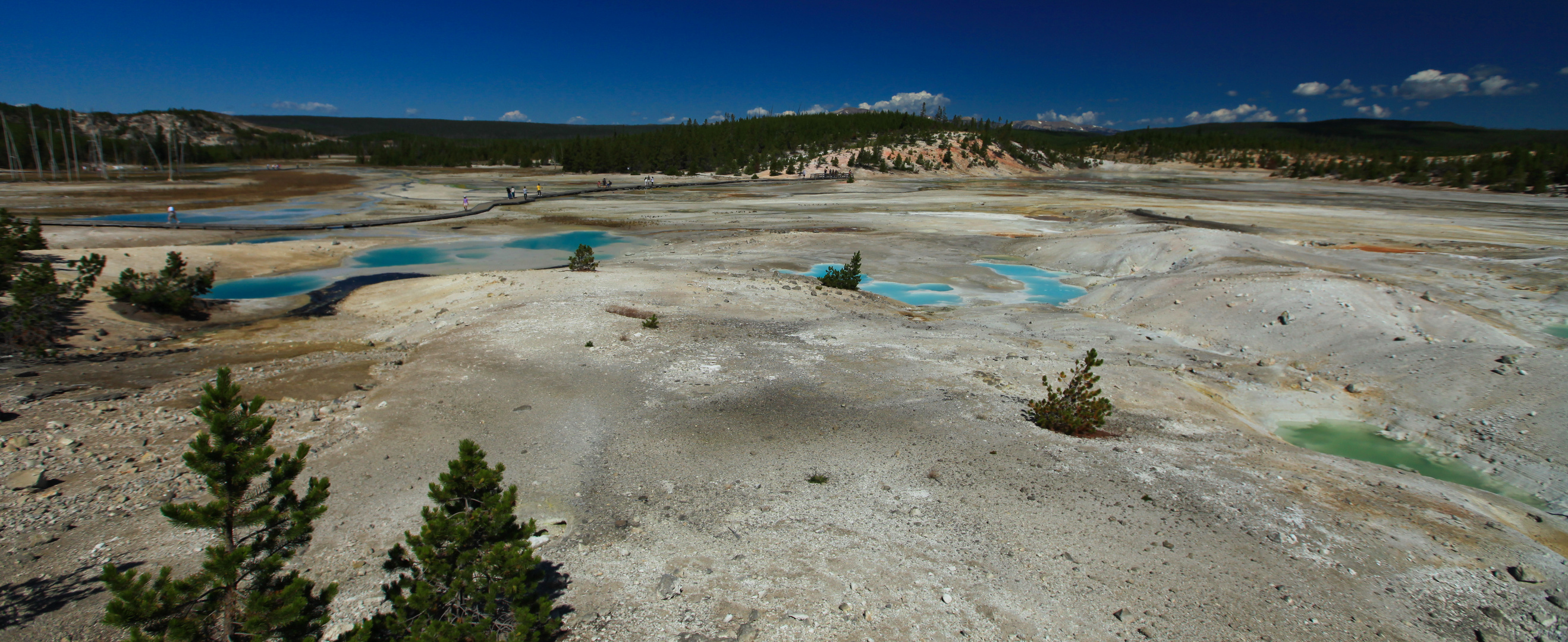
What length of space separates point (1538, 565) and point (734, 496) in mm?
7630

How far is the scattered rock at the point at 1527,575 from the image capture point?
584 centimetres

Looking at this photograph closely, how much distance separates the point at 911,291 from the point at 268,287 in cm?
2042

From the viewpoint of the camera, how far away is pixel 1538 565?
611cm

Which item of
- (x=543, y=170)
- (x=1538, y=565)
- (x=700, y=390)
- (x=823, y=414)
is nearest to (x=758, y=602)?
(x=823, y=414)

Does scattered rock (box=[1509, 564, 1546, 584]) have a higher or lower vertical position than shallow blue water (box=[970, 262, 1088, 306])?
lower

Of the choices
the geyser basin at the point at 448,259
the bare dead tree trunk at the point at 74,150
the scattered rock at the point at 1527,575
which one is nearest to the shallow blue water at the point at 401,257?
the geyser basin at the point at 448,259

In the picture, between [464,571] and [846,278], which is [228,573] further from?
[846,278]

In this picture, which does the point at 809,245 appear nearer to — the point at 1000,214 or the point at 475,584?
the point at 1000,214

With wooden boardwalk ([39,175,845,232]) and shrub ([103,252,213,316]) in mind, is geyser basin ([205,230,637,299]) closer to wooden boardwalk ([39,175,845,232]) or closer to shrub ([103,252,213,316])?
shrub ([103,252,213,316])

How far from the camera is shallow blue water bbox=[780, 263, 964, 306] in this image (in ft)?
65.9

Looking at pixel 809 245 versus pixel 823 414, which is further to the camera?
pixel 809 245

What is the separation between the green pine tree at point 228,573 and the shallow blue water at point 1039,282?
19558 millimetres

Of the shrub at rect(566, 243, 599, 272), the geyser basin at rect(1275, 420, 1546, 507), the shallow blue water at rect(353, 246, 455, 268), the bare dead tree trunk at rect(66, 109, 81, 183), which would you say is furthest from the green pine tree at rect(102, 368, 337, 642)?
the bare dead tree trunk at rect(66, 109, 81, 183)

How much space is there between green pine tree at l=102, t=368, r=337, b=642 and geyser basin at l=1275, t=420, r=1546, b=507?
12.4 meters
